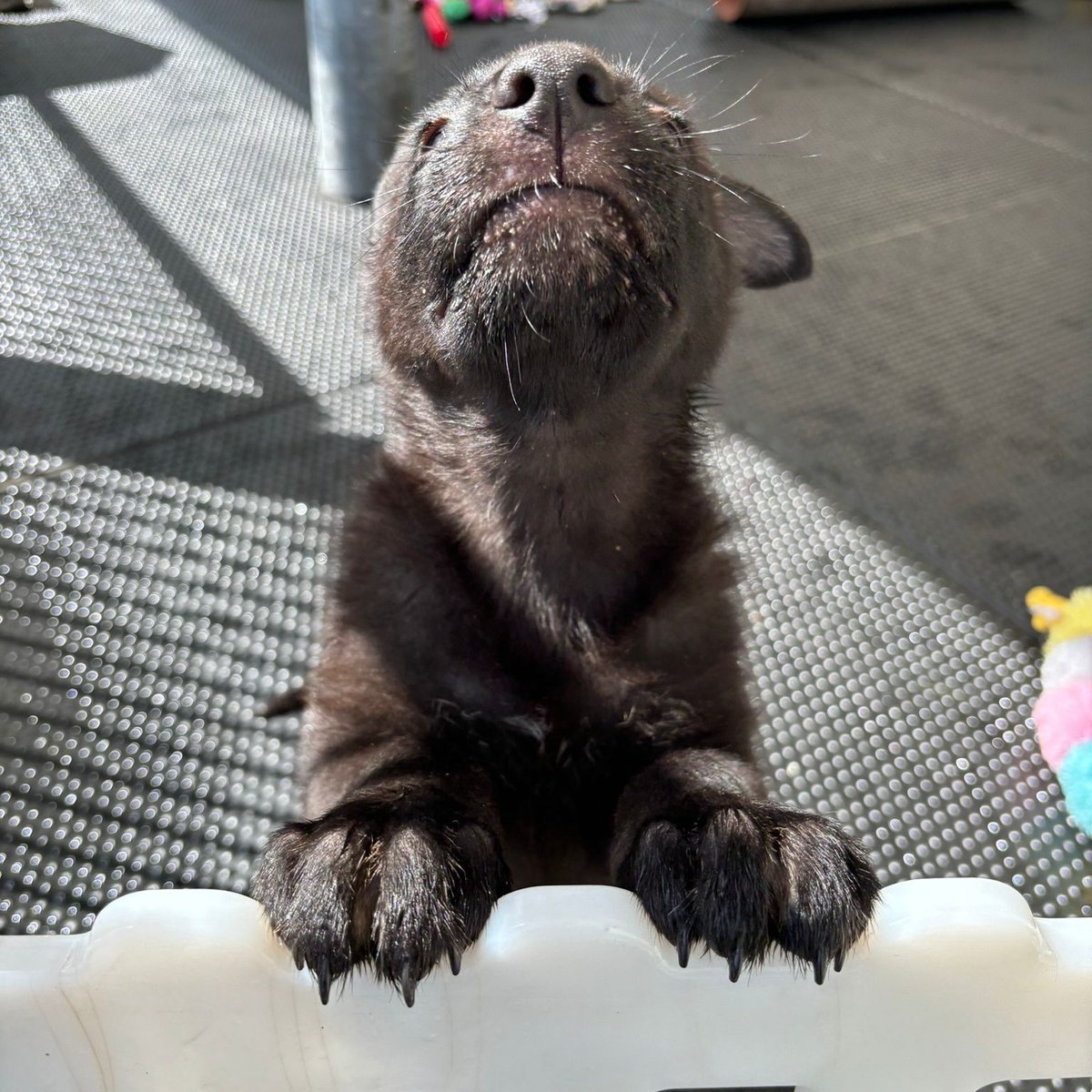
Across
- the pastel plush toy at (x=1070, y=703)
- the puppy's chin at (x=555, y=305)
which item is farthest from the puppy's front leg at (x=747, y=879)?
the pastel plush toy at (x=1070, y=703)

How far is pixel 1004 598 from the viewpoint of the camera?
2.21m

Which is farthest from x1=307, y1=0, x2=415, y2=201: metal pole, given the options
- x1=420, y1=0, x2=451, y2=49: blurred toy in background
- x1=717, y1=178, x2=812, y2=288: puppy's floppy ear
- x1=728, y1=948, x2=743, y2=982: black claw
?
x1=728, y1=948, x2=743, y2=982: black claw

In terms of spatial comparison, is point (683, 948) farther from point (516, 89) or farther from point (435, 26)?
point (435, 26)

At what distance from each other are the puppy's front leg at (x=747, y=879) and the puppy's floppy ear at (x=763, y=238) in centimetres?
86

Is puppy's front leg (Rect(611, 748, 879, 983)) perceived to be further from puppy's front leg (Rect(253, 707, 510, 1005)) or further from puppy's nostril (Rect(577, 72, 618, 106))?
puppy's nostril (Rect(577, 72, 618, 106))

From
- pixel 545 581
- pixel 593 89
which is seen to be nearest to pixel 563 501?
pixel 545 581

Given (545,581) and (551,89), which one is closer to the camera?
(551,89)

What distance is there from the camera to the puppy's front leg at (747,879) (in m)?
1.07

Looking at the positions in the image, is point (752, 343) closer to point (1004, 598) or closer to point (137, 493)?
point (1004, 598)

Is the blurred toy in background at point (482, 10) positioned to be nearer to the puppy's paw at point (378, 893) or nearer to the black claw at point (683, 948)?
the puppy's paw at point (378, 893)

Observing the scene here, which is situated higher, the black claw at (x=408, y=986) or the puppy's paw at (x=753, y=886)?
the puppy's paw at (x=753, y=886)

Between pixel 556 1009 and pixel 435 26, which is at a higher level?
pixel 435 26

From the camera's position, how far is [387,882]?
109 cm

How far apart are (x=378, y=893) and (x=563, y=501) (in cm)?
62
